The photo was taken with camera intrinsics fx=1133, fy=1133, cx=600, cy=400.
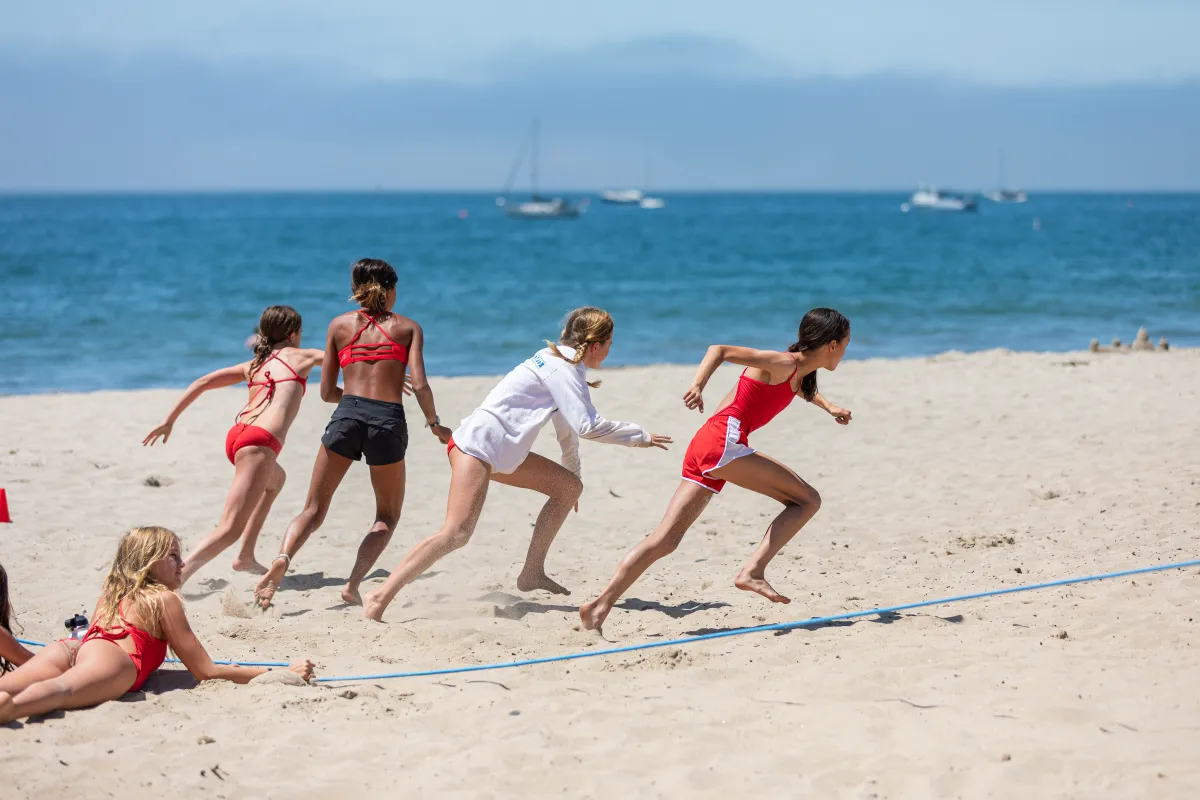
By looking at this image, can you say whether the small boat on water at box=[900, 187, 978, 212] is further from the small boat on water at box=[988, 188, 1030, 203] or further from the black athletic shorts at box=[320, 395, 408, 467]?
the black athletic shorts at box=[320, 395, 408, 467]

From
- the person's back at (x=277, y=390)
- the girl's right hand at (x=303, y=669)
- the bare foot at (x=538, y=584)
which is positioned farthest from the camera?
the bare foot at (x=538, y=584)

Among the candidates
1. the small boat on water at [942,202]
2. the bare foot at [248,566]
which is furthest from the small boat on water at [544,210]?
the bare foot at [248,566]

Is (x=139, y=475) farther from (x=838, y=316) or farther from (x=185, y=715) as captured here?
(x=838, y=316)

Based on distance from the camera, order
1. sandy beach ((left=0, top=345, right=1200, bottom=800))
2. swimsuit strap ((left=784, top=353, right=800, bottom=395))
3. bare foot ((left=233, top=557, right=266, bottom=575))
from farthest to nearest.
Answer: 1. bare foot ((left=233, top=557, right=266, bottom=575))
2. swimsuit strap ((left=784, top=353, right=800, bottom=395))
3. sandy beach ((left=0, top=345, right=1200, bottom=800))

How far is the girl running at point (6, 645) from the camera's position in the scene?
4578 millimetres

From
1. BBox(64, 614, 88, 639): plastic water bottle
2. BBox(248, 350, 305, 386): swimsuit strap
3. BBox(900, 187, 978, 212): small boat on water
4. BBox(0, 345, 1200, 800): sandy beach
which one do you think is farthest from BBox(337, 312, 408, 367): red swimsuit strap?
BBox(900, 187, 978, 212): small boat on water

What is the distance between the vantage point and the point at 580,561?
7211mm

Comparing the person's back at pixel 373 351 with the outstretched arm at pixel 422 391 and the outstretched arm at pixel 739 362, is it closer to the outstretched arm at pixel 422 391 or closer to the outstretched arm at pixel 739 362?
the outstretched arm at pixel 422 391

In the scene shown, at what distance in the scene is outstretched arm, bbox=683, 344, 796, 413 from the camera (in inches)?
206

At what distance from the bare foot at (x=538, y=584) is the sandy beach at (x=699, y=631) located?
0.10 meters

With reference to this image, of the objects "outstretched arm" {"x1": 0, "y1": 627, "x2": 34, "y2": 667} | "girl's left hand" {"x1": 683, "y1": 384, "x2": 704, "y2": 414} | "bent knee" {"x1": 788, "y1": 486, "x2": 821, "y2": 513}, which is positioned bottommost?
"outstretched arm" {"x1": 0, "y1": 627, "x2": 34, "y2": 667}

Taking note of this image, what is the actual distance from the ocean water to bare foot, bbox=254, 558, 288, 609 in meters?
11.5

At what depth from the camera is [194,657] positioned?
15.2 feet

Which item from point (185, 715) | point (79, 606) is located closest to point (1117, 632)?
point (185, 715)
